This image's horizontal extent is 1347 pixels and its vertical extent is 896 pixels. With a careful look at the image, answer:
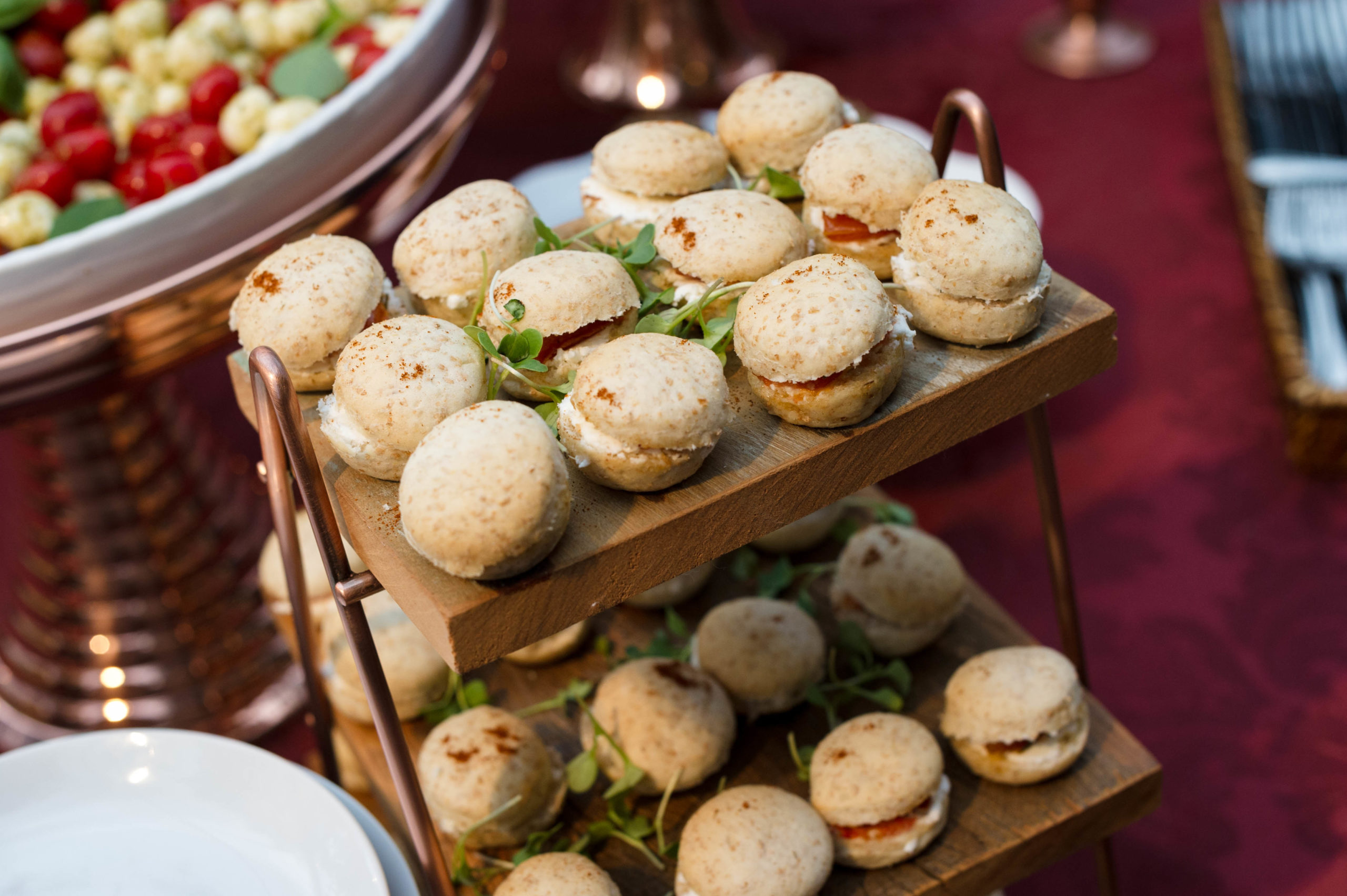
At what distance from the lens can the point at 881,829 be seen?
85 cm

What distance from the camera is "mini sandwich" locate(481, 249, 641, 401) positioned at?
2.37 feet

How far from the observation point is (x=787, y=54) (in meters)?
2.76

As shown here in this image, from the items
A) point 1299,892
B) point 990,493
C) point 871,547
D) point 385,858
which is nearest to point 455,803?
point 385,858

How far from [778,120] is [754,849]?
505mm

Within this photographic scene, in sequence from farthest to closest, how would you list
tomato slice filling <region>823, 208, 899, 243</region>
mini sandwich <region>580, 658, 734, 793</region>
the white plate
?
mini sandwich <region>580, 658, 734, 793</region> < tomato slice filling <region>823, 208, 899, 243</region> < the white plate

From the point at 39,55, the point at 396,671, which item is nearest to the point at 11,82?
the point at 39,55

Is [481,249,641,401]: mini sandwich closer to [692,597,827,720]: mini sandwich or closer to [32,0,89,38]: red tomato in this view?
[692,597,827,720]: mini sandwich

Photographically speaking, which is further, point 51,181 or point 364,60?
point 364,60

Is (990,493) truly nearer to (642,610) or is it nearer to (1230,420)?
(1230,420)

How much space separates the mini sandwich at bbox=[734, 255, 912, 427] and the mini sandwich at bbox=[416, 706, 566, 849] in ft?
1.19

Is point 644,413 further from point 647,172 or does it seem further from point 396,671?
point 396,671

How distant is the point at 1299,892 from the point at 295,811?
1057 mm

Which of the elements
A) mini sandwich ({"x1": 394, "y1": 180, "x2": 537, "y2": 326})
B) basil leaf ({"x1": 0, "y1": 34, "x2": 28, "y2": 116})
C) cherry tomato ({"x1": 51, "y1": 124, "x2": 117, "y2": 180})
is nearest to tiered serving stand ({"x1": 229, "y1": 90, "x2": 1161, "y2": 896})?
mini sandwich ({"x1": 394, "y1": 180, "x2": 537, "y2": 326})

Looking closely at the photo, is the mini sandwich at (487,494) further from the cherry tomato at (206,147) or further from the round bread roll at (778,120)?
the cherry tomato at (206,147)
